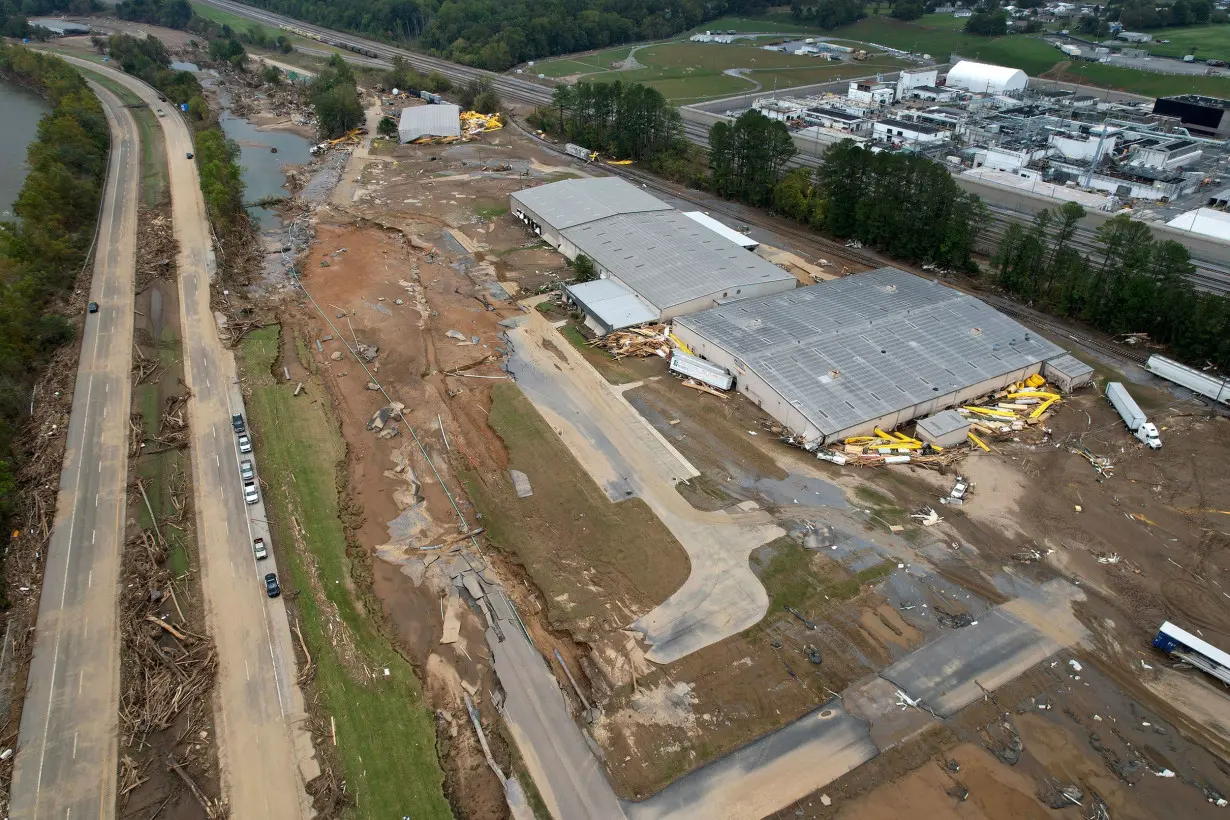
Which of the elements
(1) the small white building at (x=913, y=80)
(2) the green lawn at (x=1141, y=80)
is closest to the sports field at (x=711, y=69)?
A: (1) the small white building at (x=913, y=80)

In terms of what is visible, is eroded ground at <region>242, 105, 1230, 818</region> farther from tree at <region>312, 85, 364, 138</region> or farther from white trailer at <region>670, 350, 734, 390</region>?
tree at <region>312, 85, 364, 138</region>

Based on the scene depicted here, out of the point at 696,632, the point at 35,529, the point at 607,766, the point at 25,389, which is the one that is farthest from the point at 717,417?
the point at 25,389

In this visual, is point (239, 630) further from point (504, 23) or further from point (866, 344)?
point (504, 23)

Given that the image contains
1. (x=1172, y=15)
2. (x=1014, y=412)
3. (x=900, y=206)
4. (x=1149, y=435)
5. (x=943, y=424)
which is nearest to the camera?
(x=1149, y=435)

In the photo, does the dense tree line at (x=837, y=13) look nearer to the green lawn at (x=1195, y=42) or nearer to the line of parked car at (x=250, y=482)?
the green lawn at (x=1195, y=42)

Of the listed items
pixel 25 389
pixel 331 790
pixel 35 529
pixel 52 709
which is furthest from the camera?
pixel 25 389

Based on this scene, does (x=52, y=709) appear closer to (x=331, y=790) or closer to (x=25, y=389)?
(x=331, y=790)

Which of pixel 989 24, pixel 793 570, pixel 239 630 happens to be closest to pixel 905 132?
pixel 989 24
